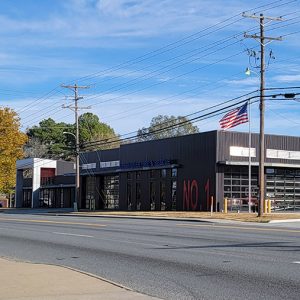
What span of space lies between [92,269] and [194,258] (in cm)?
285

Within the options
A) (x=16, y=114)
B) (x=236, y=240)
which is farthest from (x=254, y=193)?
(x=16, y=114)

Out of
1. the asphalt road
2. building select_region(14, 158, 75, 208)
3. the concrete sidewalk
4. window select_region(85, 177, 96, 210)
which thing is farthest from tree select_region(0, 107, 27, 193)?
the concrete sidewalk

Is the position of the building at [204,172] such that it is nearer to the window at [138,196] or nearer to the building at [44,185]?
the window at [138,196]

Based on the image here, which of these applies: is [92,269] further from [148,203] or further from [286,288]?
[148,203]

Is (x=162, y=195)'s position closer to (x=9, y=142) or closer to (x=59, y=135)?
(x=9, y=142)

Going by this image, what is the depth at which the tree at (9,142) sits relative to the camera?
68500 millimetres

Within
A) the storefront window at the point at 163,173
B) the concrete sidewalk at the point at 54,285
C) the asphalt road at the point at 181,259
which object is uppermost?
the storefront window at the point at 163,173

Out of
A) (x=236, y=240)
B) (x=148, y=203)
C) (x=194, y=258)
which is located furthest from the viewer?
(x=148, y=203)

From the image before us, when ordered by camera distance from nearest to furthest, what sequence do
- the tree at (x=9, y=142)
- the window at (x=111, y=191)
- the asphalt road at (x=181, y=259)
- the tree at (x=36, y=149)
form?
1. the asphalt road at (x=181, y=259)
2. the window at (x=111, y=191)
3. the tree at (x=9, y=142)
4. the tree at (x=36, y=149)

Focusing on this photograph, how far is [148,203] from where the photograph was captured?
4719cm

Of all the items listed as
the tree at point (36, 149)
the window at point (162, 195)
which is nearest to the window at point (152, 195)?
the window at point (162, 195)

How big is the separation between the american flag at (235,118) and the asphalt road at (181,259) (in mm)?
17242

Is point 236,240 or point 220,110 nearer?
point 236,240

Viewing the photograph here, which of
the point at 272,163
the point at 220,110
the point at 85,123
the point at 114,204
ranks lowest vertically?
the point at 114,204
